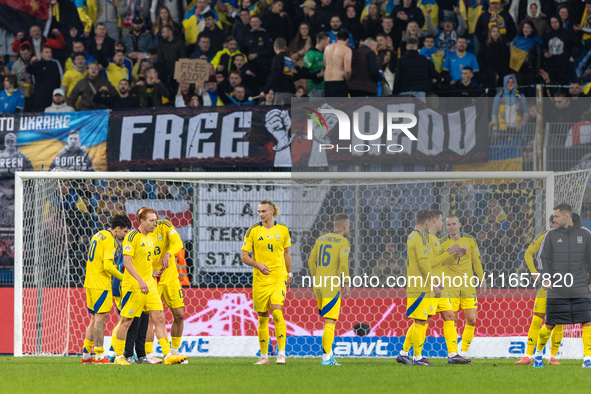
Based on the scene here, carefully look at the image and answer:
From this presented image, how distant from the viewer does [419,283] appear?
959cm

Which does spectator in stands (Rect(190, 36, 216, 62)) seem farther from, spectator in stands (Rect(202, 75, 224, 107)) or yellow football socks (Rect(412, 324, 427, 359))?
yellow football socks (Rect(412, 324, 427, 359))

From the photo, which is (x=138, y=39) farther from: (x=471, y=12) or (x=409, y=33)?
(x=471, y=12)

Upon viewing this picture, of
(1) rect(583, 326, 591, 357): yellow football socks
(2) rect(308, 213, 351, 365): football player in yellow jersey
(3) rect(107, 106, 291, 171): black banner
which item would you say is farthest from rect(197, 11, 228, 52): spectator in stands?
(1) rect(583, 326, 591, 357): yellow football socks

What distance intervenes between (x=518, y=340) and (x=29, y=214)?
292 inches

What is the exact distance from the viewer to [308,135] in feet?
42.5

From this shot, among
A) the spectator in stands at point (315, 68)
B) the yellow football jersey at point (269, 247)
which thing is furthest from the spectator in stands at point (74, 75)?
the yellow football jersey at point (269, 247)

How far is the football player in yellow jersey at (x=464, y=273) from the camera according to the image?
10195mm

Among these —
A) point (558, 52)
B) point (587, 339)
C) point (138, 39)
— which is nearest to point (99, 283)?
point (587, 339)

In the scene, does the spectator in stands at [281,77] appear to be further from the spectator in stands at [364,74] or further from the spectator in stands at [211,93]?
the spectator in stands at [364,74]

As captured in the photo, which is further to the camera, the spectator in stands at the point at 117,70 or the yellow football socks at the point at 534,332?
the spectator in stands at the point at 117,70

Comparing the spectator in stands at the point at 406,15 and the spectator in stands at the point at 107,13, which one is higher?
the spectator in stands at the point at 107,13

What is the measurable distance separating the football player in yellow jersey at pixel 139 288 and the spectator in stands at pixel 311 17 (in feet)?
24.1

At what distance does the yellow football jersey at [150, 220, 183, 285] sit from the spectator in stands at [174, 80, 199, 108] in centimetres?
548

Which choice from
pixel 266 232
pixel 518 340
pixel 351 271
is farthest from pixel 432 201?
pixel 266 232
